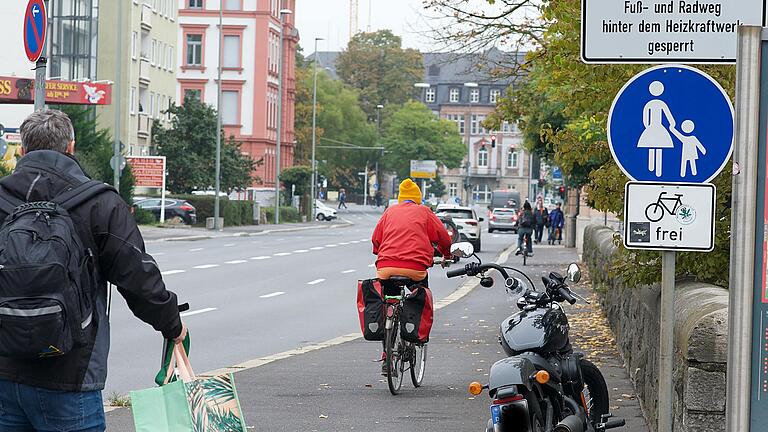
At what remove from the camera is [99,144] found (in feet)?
179

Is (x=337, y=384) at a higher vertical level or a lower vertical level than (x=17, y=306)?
lower

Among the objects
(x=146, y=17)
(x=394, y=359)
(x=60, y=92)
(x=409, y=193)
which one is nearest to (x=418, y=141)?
(x=146, y=17)

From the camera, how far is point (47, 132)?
16.2 feet

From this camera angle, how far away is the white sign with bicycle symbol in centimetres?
630

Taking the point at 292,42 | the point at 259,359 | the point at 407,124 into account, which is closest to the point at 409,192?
the point at 259,359

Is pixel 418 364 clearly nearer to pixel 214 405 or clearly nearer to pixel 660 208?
pixel 660 208

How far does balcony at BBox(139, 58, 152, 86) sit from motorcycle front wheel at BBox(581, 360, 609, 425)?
66174mm

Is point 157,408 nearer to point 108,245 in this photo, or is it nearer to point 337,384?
point 108,245

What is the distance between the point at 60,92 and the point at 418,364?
42.9 m

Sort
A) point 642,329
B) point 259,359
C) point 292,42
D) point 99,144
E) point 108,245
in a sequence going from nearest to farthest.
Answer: point 108,245 → point 642,329 → point 259,359 → point 99,144 → point 292,42

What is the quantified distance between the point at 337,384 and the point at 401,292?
3.26ft

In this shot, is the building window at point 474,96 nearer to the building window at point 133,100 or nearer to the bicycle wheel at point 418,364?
the building window at point 133,100

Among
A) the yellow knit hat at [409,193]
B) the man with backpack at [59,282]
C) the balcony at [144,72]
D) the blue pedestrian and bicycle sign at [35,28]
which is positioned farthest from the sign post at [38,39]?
the balcony at [144,72]

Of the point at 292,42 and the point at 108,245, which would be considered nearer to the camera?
the point at 108,245
